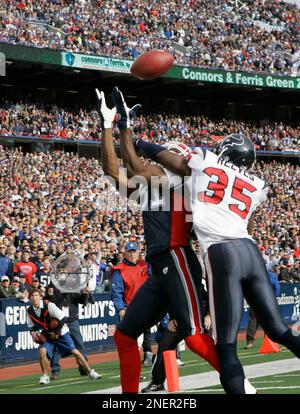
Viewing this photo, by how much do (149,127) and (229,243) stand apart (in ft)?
94.3

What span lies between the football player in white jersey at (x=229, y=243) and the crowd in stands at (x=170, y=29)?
2418cm

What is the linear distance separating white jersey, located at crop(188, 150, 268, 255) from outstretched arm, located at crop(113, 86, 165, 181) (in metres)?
0.36

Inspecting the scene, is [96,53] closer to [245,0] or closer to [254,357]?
[245,0]

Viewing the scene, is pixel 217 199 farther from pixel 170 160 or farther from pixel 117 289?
pixel 117 289

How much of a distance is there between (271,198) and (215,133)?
860 centimetres

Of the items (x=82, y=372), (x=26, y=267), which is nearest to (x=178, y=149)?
(x=82, y=372)

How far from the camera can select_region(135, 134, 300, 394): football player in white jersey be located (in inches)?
220

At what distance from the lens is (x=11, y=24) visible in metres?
29.5

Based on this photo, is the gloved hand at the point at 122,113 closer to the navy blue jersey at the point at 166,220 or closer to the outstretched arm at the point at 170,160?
the outstretched arm at the point at 170,160

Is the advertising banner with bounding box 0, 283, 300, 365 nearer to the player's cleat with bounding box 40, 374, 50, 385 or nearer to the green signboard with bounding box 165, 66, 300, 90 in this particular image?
the player's cleat with bounding box 40, 374, 50, 385

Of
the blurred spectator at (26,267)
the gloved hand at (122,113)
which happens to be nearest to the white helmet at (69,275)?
the blurred spectator at (26,267)

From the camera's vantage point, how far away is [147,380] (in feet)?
33.0

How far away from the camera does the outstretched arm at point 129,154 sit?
6.07 meters

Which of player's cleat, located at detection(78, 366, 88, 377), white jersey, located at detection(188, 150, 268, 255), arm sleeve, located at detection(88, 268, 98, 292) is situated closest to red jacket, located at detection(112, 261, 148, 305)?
player's cleat, located at detection(78, 366, 88, 377)
